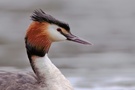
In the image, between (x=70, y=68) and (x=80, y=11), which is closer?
(x=70, y=68)

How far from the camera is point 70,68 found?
12.9m

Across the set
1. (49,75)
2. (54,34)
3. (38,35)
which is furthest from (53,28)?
(49,75)

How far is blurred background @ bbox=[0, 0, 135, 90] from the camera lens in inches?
491

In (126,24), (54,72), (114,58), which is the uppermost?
(126,24)

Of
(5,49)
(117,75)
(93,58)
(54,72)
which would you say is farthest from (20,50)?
(54,72)

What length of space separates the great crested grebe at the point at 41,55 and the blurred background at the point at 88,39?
6.72 feet

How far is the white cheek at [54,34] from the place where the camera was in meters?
9.46

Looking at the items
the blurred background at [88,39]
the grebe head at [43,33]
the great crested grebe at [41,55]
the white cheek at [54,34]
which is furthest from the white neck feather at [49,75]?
the blurred background at [88,39]

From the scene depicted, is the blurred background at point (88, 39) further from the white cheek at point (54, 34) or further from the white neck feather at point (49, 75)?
the white cheek at point (54, 34)

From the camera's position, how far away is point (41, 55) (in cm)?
962

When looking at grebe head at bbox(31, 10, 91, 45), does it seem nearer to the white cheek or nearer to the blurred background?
the white cheek

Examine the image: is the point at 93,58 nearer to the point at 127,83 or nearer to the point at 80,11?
the point at 127,83

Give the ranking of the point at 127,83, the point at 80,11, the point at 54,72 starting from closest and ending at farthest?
the point at 54,72, the point at 127,83, the point at 80,11

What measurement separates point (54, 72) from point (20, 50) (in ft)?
15.1
